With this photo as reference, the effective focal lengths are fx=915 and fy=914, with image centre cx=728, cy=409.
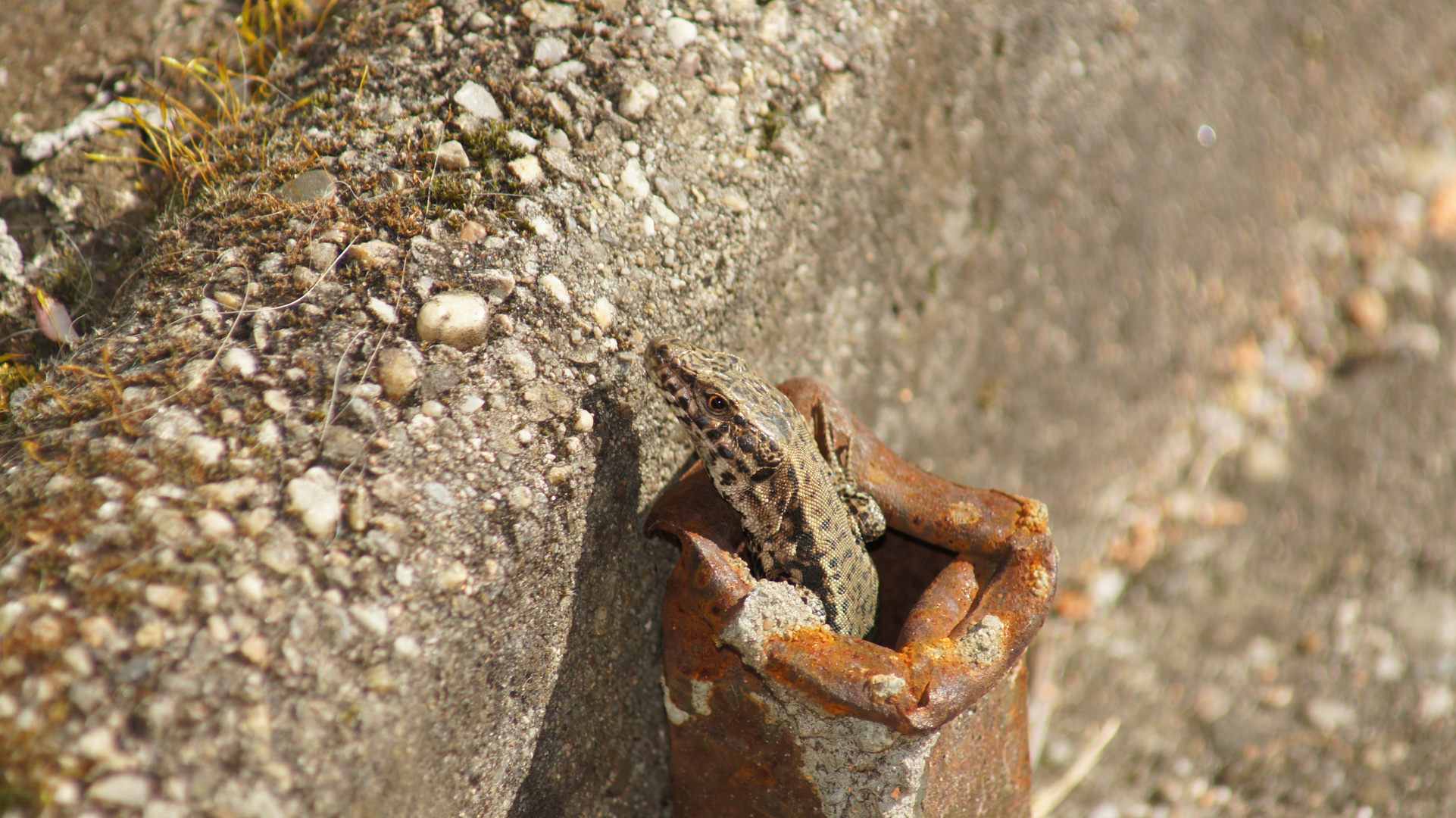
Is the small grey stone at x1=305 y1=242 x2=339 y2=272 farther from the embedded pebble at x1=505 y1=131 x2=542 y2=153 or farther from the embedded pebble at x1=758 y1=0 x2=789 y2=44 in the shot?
the embedded pebble at x1=758 y1=0 x2=789 y2=44

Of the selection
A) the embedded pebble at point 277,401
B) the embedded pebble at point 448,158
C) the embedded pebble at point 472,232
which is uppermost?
the embedded pebble at point 448,158

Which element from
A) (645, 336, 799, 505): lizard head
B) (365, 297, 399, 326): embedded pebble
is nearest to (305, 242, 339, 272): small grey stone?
(365, 297, 399, 326): embedded pebble

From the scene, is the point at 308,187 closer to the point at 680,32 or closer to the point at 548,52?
the point at 548,52

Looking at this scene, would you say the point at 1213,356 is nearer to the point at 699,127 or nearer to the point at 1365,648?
the point at 1365,648

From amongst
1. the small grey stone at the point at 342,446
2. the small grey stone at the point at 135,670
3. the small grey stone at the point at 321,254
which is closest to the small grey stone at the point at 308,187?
the small grey stone at the point at 321,254

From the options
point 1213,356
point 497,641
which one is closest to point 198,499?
point 497,641

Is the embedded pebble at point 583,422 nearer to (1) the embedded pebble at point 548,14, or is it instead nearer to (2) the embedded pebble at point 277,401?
(2) the embedded pebble at point 277,401
